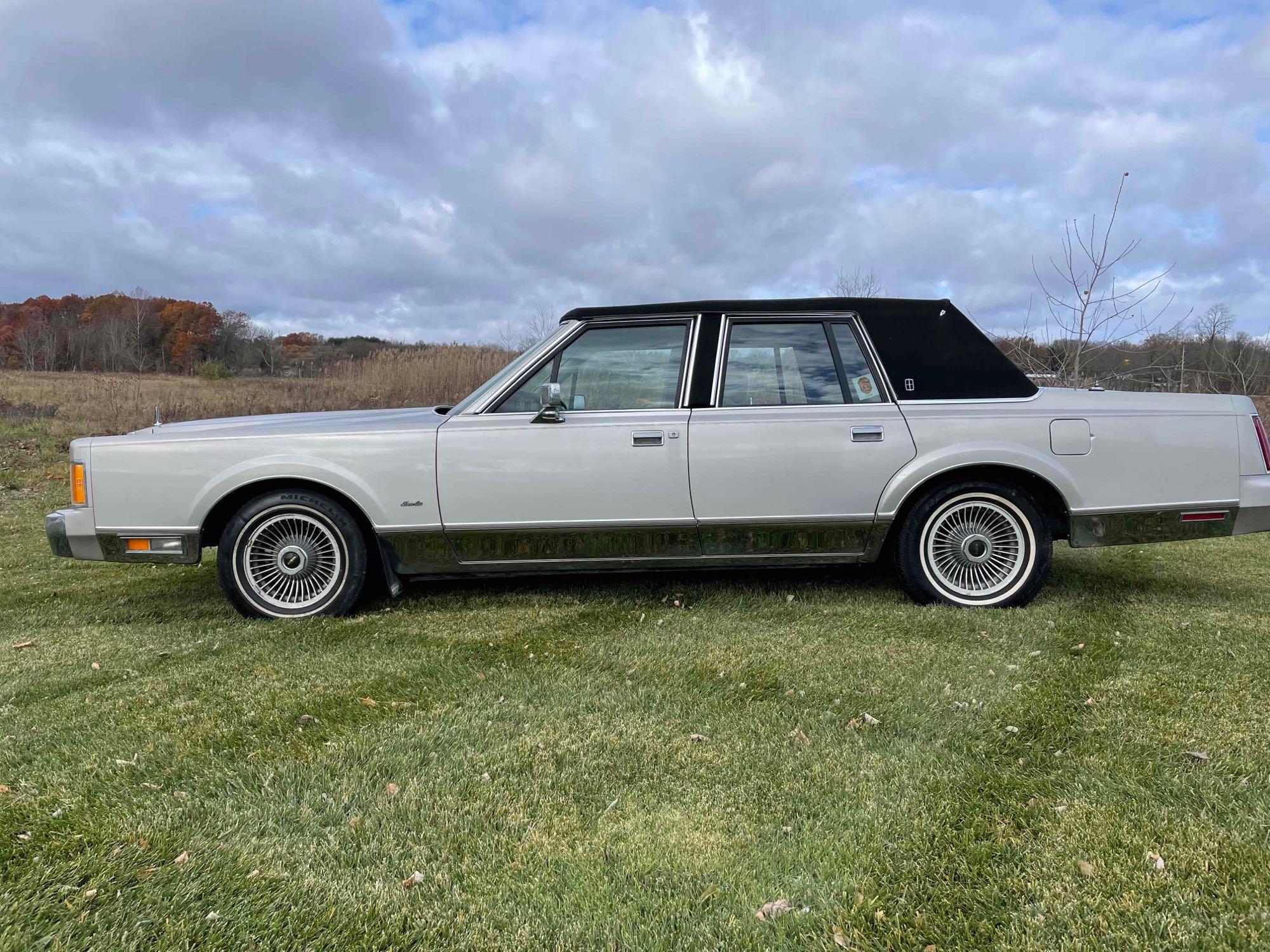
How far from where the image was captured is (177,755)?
2754 millimetres

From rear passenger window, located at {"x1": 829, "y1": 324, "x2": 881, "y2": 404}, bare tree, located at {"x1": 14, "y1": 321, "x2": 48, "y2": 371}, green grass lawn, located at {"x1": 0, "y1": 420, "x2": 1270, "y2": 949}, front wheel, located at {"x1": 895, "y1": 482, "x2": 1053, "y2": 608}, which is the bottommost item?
green grass lawn, located at {"x1": 0, "y1": 420, "x2": 1270, "y2": 949}

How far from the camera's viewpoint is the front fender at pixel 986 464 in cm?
432

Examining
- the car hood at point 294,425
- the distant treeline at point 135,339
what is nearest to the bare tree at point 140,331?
the distant treeline at point 135,339

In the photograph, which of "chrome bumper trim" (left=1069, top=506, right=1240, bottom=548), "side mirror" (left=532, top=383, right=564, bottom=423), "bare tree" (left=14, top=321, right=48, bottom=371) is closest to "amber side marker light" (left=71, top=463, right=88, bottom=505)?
"side mirror" (left=532, top=383, right=564, bottom=423)

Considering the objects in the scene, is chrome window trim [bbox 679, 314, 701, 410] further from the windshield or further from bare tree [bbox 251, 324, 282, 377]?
bare tree [bbox 251, 324, 282, 377]

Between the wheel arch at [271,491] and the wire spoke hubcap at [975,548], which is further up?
the wheel arch at [271,491]

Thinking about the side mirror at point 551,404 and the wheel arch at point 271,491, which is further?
the wheel arch at point 271,491

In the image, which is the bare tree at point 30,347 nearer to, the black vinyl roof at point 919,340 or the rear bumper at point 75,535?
the rear bumper at point 75,535

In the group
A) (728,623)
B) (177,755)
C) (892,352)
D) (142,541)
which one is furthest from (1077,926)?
(142,541)

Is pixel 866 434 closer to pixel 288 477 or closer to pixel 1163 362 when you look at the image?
pixel 288 477

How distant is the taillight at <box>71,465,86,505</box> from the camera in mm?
4379

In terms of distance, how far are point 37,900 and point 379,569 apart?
2861 millimetres

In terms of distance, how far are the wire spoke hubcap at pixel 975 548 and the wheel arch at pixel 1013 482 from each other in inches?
5.7

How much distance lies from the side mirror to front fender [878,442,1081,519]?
182cm
